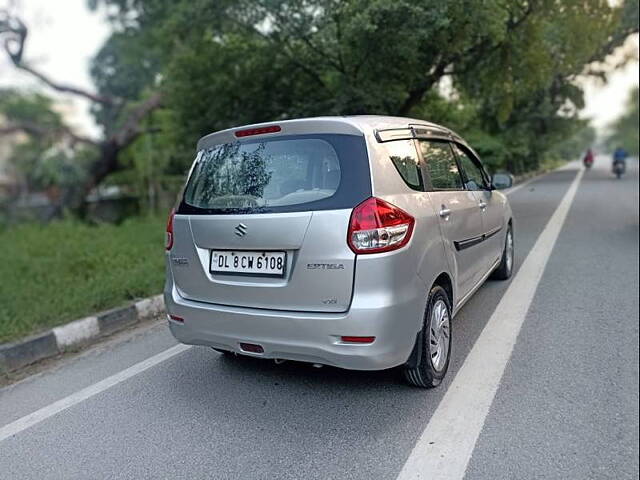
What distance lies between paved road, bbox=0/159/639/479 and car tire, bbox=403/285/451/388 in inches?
3.9

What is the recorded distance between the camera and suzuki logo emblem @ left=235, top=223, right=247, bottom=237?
2.72 m

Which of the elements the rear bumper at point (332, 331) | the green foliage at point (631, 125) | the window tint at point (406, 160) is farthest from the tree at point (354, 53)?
the green foliage at point (631, 125)

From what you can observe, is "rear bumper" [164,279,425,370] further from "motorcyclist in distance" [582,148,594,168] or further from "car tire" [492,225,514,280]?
"motorcyclist in distance" [582,148,594,168]

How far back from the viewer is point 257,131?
2943 mm

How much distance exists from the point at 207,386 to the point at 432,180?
6.68 ft

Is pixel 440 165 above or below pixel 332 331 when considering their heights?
above

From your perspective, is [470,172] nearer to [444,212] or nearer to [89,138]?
[444,212]

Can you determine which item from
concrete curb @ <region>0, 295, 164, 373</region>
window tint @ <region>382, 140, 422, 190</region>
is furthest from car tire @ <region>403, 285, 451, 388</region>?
concrete curb @ <region>0, 295, 164, 373</region>

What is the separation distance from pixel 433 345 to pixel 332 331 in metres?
0.81

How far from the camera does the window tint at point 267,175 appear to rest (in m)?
2.69

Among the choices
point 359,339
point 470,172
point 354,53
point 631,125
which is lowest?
point 359,339

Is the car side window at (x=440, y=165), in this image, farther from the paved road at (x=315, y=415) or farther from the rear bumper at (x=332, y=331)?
the paved road at (x=315, y=415)

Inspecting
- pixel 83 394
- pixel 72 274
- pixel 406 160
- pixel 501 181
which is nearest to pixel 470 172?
pixel 501 181

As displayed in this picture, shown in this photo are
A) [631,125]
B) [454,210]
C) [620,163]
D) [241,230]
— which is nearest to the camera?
[241,230]
